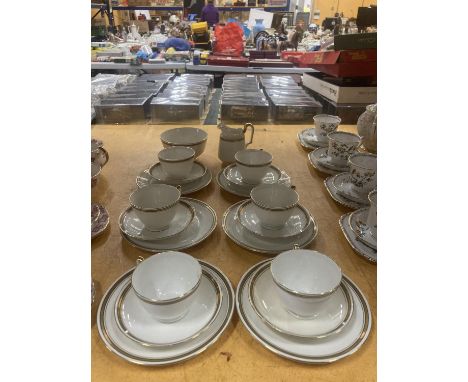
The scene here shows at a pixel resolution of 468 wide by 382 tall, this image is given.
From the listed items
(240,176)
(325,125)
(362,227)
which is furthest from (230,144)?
(362,227)

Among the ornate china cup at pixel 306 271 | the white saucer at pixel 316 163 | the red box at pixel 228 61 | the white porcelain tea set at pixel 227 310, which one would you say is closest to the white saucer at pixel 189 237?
the white porcelain tea set at pixel 227 310

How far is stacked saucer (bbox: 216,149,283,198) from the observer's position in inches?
37.7

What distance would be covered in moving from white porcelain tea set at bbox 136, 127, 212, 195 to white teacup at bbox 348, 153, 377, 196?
415mm

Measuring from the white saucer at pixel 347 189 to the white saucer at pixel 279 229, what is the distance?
0.17 metres

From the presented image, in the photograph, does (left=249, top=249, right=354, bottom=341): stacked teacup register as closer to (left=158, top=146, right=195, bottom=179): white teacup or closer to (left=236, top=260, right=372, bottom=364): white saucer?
(left=236, top=260, right=372, bottom=364): white saucer

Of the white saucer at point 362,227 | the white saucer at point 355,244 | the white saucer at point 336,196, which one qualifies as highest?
the white saucer at point 336,196

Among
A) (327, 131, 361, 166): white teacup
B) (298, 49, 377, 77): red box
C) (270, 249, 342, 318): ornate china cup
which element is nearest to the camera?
(270, 249, 342, 318): ornate china cup

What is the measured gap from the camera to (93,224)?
0.79m

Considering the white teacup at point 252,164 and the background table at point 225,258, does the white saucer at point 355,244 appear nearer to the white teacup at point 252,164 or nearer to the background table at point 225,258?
the background table at point 225,258


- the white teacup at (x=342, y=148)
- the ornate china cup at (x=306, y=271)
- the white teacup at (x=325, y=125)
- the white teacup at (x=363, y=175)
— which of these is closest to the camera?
the ornate china cup at (x=306, y=271)

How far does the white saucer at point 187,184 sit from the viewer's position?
3.19 ft

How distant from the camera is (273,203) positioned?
83 cm

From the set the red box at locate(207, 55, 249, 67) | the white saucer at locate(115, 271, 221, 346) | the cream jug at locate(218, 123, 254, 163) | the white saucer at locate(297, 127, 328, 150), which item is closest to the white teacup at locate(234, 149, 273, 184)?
the cream jug at locate(218, 123, 254, 163)

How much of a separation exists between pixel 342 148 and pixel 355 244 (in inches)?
16.6
